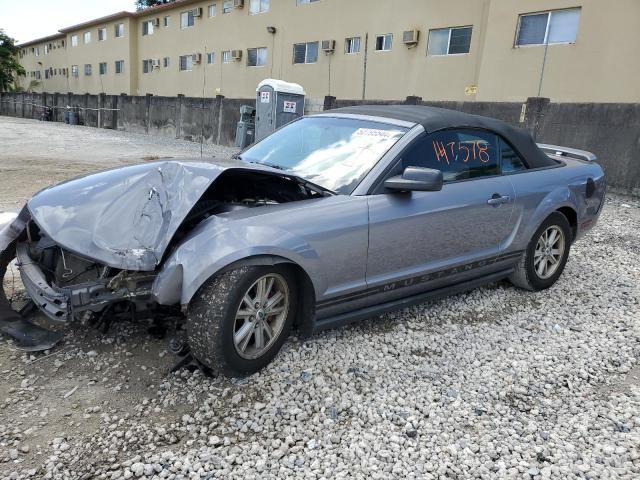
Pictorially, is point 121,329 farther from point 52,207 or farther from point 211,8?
point 211,8

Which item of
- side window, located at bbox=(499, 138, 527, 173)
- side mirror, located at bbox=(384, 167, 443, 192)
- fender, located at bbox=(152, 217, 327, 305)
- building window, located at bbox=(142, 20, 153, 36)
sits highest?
building window, located at bbox=(142, 20, 153, 36)

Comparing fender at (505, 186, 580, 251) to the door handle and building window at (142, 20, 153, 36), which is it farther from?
building window at (142, 20, 153, 36)

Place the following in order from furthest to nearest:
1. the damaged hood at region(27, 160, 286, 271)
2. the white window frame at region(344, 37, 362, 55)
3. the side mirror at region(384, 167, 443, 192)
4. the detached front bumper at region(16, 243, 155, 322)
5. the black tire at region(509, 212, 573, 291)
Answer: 1. the white window frame at region(344, 37, 362, 55)
2. the black tire at region(509, 212, 573, 291)
3. the side mirror at region(384, 167, 443, 192)
4. the damaged hood at region(27, 160, 286, 271)
5. the detached front bumper at region(16, 243, 155, 322)

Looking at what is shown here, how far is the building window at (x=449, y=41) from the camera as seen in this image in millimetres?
16672

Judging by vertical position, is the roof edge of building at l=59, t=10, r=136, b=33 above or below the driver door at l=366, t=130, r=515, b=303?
above

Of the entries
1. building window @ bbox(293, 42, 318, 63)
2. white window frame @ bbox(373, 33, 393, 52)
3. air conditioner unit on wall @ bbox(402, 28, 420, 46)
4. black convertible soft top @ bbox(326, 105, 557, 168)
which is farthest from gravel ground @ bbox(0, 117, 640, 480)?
building window @ bbox(293, 42, 318, 63)

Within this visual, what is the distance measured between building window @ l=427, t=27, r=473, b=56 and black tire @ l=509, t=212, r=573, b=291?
13991 mm

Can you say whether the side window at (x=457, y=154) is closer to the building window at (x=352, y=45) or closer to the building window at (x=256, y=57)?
the building window at (x=352, y=45)

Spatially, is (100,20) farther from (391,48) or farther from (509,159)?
(509,159)

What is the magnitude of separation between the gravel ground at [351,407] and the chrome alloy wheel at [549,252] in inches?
29.3

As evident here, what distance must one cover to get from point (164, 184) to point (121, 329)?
3.45 feet

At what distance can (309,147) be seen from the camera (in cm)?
371

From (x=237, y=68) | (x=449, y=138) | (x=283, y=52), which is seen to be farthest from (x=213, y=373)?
(x=237, y=68)

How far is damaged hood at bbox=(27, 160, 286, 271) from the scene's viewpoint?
2607mm
